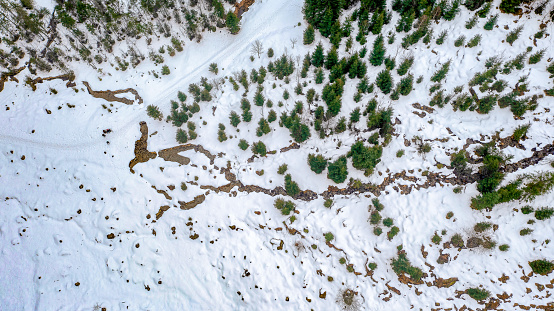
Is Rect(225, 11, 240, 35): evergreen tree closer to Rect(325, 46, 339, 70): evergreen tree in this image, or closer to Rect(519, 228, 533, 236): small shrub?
Rect(325, 46, 339, 70): evergreen tree

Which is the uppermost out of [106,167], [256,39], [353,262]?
[256,39]

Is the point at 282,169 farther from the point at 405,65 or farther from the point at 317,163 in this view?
the point at 405,65

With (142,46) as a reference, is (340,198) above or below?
below

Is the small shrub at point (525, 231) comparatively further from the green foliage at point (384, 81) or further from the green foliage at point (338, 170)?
the green foliage at point (384, 81)

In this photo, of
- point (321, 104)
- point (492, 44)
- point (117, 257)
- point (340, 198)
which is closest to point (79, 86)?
point (117, 257)

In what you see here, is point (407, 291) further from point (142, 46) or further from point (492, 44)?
point (142, 46)

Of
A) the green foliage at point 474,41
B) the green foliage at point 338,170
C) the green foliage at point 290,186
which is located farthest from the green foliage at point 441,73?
the green foliage at point 290,186

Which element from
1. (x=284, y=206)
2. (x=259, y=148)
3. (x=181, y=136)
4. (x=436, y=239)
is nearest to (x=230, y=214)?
(x=284, y=206)

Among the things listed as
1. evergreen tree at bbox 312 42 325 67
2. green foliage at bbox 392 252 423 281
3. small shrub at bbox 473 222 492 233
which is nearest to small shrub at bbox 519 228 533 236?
small shrub at bbox 473 222 492 233
